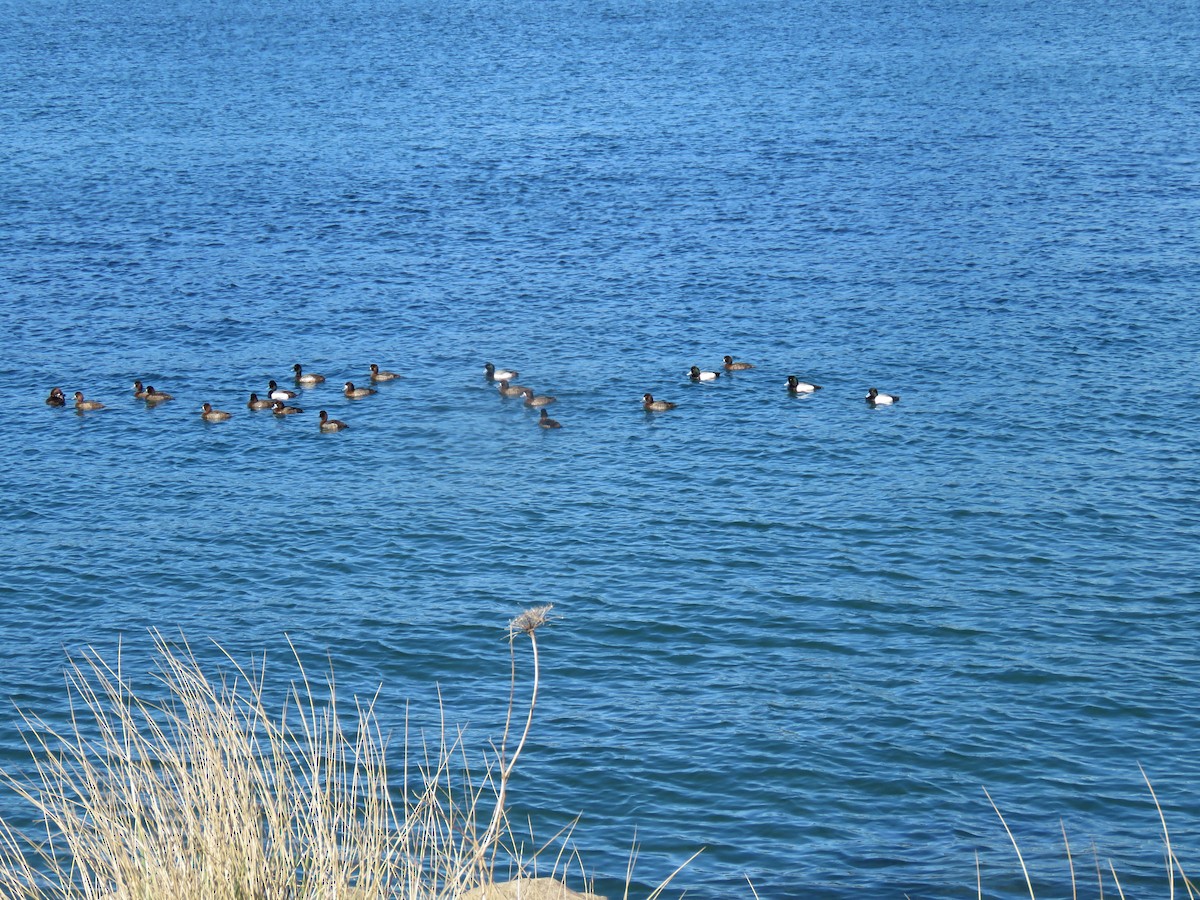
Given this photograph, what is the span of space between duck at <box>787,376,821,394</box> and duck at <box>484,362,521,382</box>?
808cm

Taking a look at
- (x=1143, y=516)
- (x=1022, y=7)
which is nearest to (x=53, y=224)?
(x=1143, y=516)

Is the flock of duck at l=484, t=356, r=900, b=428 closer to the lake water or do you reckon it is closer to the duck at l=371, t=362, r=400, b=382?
the lake water

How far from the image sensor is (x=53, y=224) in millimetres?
61562

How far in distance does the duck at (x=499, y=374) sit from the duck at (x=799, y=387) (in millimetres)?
8083

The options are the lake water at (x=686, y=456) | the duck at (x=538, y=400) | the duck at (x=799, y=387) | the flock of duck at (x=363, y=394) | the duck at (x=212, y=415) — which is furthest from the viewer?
the duck at (x=799, y=387)

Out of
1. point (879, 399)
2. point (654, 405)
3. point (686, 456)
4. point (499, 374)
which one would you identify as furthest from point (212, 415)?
point (879, 399)

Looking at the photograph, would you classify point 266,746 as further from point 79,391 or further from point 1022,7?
point 1022,7

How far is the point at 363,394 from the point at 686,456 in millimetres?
10428

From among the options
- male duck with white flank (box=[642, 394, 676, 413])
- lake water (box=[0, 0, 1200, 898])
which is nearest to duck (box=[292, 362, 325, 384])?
lake water (box=[0, 0, 1200, 898])

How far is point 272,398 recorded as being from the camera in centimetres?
4069

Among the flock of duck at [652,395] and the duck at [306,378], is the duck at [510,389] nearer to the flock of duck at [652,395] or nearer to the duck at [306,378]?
the flock of duck at [652,395]

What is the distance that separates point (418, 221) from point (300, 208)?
20.5 feet

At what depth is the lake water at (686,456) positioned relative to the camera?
23.6 metres

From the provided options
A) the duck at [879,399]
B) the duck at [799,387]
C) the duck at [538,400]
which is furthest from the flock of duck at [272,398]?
the duck at [879,399]
